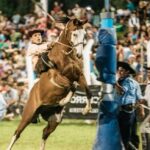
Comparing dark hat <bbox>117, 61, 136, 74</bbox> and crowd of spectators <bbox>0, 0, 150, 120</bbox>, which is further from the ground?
dark hat <bbox>117, 61, 136, 74</bbox>

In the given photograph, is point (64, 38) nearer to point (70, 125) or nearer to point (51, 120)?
point (51, 120)

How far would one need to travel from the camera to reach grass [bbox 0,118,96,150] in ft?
57.2

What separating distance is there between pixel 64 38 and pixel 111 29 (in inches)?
83.7

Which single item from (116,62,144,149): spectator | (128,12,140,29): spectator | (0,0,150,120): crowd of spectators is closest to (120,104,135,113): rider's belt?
(116,62,144,149): spectator

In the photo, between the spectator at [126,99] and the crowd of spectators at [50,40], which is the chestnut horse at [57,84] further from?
the crowd of spectators at [50,40]

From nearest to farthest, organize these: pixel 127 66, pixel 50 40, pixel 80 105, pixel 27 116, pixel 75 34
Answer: pixel 127 66 < pixel 75 34 < pixel 27 116 < pixel 80 105 < pixel 50 40

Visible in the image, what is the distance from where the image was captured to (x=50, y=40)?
24094 mm

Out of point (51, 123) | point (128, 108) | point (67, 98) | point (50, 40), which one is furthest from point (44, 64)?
point (50, 40)

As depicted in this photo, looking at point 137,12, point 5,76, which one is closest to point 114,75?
point 5,76

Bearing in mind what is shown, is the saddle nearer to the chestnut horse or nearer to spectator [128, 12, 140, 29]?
the chestnut horse

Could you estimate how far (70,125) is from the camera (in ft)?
72.9

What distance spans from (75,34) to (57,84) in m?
1.07

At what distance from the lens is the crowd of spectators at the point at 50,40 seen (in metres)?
24.4

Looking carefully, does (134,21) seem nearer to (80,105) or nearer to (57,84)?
(80,105)
